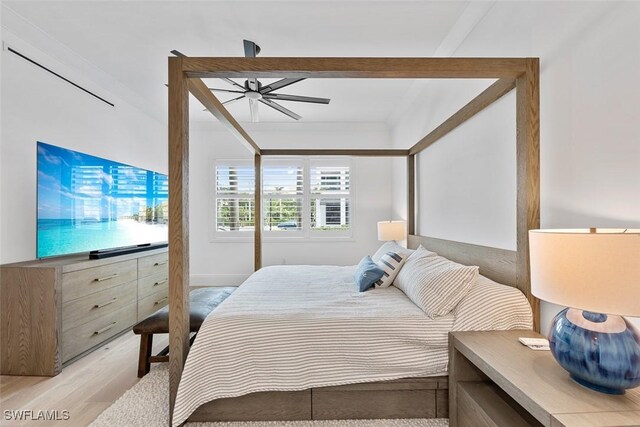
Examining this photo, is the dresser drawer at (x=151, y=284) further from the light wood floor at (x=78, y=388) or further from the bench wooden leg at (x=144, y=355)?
the bench wooden leg at (x=144, y=355)

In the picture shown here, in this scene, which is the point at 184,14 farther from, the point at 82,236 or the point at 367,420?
the point at 367,420

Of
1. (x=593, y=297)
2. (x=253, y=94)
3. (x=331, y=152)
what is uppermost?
(x=253, y=94)

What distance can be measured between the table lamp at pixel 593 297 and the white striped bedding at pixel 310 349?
1.95ft

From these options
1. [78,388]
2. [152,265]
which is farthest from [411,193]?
[78,388]

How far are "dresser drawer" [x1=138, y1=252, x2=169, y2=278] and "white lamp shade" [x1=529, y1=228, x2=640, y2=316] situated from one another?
377cm

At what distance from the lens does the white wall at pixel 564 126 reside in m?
1.25

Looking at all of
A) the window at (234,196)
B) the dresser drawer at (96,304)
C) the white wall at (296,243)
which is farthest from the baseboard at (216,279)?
the dresser drawer at (96,304)

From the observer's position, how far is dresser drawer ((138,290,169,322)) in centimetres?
353

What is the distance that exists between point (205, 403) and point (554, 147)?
232cm

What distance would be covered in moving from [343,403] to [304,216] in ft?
11.9

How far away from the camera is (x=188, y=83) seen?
175cm

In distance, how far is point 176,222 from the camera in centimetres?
166

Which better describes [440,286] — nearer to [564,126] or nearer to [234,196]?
[564,126]

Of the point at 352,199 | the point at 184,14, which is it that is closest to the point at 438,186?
the point at 352,199
